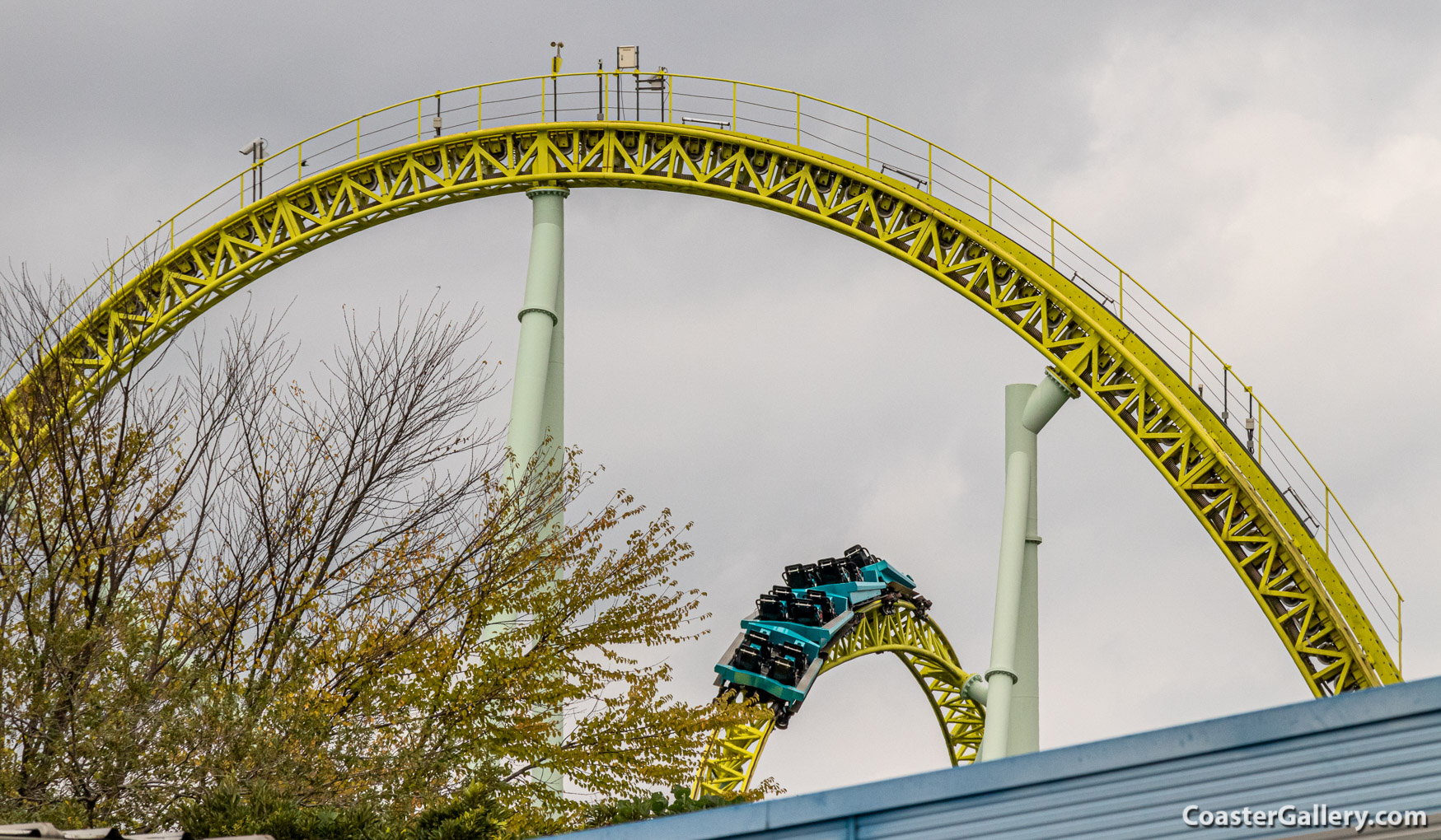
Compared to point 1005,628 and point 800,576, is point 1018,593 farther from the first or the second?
point 800,576

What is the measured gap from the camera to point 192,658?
47.3 ft

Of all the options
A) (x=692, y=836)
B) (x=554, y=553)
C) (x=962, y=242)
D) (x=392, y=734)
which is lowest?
(x=692, y=836)

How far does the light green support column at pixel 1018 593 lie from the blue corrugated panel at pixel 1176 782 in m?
12.3

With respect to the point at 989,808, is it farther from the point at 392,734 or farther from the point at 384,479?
the point at 384,479

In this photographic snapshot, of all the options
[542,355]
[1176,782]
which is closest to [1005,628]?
[542,355]

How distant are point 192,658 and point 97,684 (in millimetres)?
1550

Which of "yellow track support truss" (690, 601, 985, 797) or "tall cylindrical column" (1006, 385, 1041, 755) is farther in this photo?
"yellow track support truss" (690, 601, 985, 797)

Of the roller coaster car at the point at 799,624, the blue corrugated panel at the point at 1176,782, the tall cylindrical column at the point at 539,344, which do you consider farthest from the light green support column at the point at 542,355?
the blue corrugated panel at the point at 1176,782

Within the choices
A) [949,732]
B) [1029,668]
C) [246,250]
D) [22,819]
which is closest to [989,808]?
[22,819]

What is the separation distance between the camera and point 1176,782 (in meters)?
6.13
